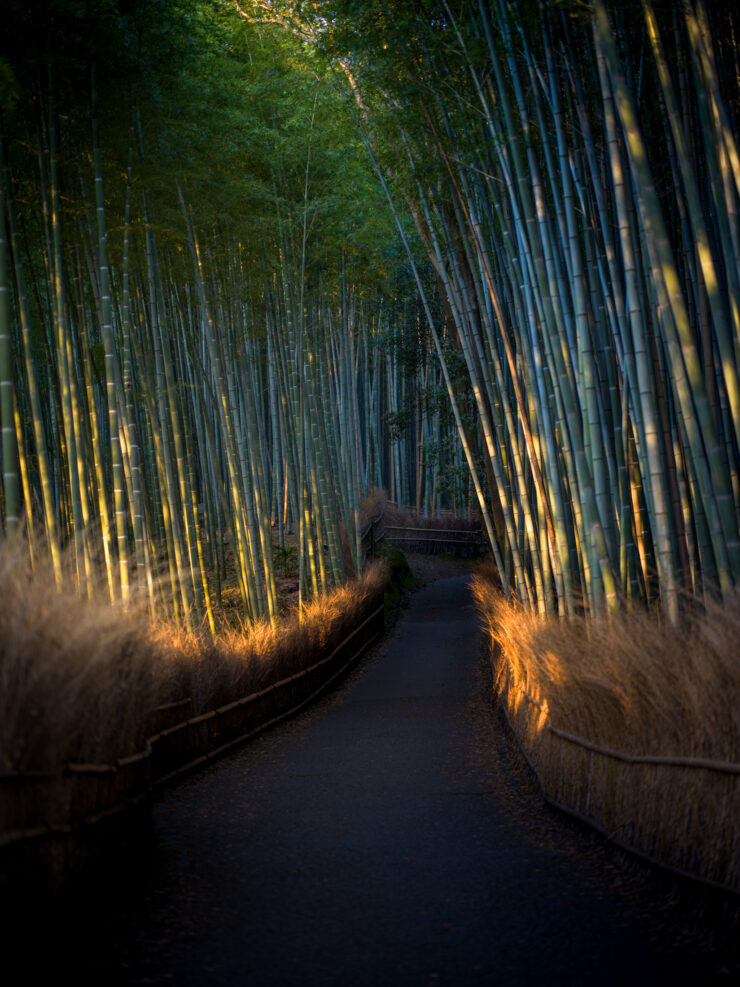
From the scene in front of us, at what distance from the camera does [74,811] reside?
233 cm

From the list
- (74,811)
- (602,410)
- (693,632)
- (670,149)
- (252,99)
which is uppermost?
(252,99)

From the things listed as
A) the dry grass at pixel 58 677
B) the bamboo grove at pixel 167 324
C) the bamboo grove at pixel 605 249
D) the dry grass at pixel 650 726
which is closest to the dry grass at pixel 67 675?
the dry grass at pixel 58 677

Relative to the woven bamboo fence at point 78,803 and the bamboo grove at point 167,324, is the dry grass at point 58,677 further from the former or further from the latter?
the bamboo grove at point 167,324

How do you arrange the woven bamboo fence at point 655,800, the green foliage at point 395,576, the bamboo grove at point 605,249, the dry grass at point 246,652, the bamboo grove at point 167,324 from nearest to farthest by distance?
the woven bamboo fence at point 655,800, the bamboo grove at point 605,249, the dry grass at point 246,652, the bamboo grove at point 167,324, the green foliage at point 395,576

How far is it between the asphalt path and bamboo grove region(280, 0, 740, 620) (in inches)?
35.9

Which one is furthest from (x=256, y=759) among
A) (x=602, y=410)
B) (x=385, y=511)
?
(x=385, y=511)

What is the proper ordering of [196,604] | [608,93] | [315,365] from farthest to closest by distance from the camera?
[315,365], [196,604], [608,93]

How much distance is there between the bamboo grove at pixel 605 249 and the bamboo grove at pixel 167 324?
61.3 inches

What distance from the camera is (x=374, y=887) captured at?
2.56 metres

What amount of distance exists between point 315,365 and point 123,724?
666 centimetres

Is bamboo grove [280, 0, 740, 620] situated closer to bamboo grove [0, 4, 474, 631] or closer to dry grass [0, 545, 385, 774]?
bamboo grove [0, 4, 474, 631]

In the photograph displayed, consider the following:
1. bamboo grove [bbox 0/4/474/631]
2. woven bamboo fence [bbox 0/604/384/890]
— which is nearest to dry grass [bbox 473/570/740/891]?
woven bamboo fence [bbox 0/604/384/890]

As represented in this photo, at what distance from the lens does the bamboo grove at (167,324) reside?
4.74 m

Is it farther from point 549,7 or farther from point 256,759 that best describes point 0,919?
point 549,7
